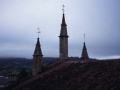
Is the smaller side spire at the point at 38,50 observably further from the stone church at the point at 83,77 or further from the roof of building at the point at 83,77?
the roof of building at the point at 83,77

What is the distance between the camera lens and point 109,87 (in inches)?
684

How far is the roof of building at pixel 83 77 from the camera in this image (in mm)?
18500

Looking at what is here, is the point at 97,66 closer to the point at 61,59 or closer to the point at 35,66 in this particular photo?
the point at 61,59

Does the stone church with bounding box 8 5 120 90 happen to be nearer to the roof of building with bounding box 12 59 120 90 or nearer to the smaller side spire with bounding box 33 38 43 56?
the roof of building with bounding box 12 59 120 90

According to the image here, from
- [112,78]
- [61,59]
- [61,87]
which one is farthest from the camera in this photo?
[61,59]

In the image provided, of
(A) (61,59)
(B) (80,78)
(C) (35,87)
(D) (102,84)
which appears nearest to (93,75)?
(B) (80,78)

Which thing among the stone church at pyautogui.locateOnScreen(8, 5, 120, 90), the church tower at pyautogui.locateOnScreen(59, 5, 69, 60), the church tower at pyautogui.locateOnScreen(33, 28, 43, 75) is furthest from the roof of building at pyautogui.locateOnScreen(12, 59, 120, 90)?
the church tower at pyautogui.locateOnScreen(33, 28, 43, 75)

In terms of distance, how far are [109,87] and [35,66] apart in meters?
14.9

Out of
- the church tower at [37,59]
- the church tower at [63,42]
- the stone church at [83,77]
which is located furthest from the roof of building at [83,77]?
the church tower at [37,59]

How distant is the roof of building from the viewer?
728 inches

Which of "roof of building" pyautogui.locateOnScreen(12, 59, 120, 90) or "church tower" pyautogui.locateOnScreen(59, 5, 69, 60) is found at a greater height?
"church tower" pyautogui.locateOnScreen(59, 5, 69, 60)

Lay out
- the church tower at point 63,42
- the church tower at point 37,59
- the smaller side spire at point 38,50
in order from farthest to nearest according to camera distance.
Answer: the smaller side spire at point 38,50 → the church tower at point 37,59 → the church tower at point 63,42

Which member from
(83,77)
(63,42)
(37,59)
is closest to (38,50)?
(37,59)

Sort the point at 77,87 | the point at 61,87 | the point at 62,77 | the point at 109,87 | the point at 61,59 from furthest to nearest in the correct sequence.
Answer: the point at 61,59 → the point at 62,77 → the point at 61,87 → the point at 77,87 → the point at 109,87
